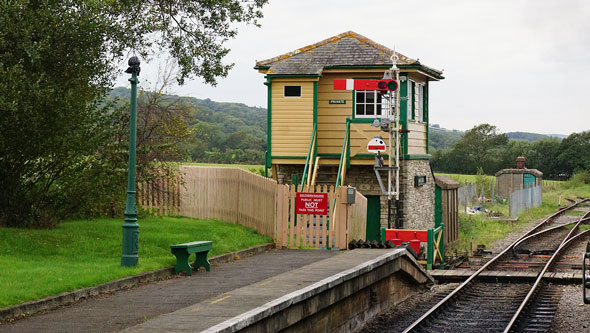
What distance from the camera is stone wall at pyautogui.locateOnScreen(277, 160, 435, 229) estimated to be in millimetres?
Result: 24688

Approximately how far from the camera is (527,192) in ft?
156

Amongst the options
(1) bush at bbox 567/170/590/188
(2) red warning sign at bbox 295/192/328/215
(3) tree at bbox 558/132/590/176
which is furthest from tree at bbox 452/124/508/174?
(2) red warning sign at bbox 295/192/328/215

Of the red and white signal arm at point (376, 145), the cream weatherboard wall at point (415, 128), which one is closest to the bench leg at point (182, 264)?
the red and white signal arm at point (376, 145)

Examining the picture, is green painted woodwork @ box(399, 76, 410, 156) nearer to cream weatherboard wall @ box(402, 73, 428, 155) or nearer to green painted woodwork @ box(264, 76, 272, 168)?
cream weatherboard wall @ box(402, 73, 428, 155)

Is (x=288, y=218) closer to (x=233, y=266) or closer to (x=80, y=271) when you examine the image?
(x=233, y=266)

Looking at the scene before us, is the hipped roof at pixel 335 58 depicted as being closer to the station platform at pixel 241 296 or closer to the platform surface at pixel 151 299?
the station platform at pixel 241 296

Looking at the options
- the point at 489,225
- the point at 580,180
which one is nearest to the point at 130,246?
the point at 489,225

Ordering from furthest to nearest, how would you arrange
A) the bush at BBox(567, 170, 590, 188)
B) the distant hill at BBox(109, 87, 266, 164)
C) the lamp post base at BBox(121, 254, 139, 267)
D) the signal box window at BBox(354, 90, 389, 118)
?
the bush at BBox(567, 170, 590, 188) → the distant hill at BBox(109, 87, 266, 164) → the signal box window at BBox(354, 90, 389, 118) → the lamp post base at BBox(121, 254, 139, 267)

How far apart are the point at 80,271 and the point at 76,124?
3559 millimetres

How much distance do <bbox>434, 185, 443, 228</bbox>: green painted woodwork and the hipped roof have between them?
4474 millimetres

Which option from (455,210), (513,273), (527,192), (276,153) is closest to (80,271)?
(513,273)

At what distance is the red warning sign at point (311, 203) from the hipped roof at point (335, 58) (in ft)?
23.6

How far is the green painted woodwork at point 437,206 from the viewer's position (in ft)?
92.2

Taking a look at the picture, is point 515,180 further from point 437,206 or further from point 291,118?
point 291,118
